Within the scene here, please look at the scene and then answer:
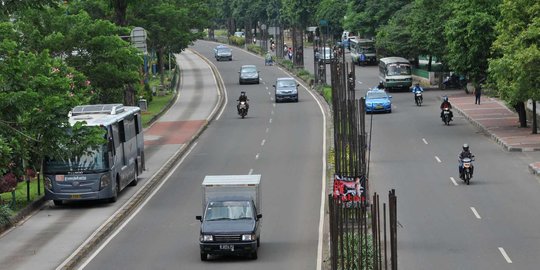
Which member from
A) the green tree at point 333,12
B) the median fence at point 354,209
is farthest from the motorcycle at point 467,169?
the green tree at point 333,12

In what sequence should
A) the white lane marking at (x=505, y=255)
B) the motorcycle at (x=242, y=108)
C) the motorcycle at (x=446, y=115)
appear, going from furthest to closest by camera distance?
the motorcycle at (x=242, y=108) → the motorcycle at (x=446, y=115) → the white lane marking at (x=505, y=255)

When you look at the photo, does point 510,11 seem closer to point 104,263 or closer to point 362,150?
point 362,150

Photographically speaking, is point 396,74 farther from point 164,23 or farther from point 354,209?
point 354,209

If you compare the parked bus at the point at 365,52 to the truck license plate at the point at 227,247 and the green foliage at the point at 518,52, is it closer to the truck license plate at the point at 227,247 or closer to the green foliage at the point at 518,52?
the green foliage at the point at 518,52

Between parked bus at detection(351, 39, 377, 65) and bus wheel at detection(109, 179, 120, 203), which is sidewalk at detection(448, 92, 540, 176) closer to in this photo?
bus wheel at detection(109, 179, 120, 203)

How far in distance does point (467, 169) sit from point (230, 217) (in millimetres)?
14807

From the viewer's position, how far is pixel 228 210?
30.9m

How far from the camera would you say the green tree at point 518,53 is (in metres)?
52.8

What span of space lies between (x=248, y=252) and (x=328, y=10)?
11650cm

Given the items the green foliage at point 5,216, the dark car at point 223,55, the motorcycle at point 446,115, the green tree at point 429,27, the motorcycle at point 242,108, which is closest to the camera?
the green foliage at point 5,216

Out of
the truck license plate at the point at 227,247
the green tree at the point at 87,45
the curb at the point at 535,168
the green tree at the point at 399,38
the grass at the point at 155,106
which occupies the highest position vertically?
the green tree at the point at 87,45

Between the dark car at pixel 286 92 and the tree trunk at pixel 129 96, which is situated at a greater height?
the tree trunk at pixel 129 96

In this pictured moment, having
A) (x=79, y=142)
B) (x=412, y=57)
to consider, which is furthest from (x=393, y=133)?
(x=412, y=57)

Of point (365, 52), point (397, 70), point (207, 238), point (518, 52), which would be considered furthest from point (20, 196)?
point (365, 52)
